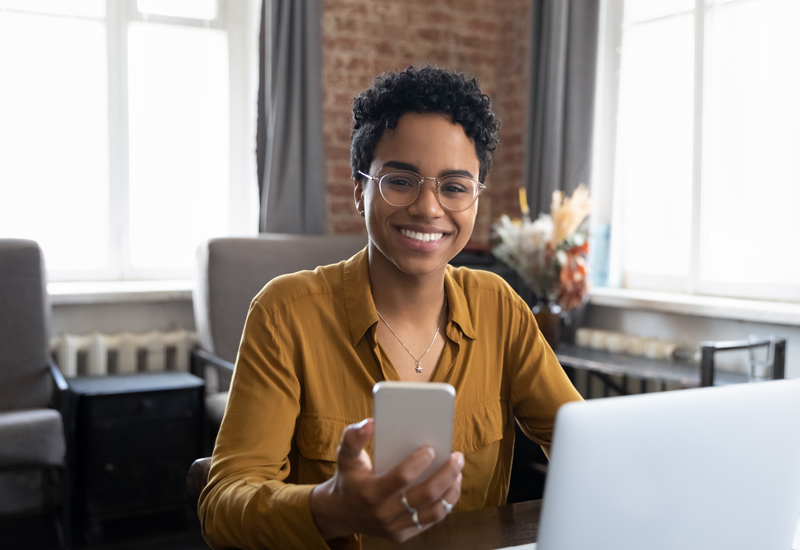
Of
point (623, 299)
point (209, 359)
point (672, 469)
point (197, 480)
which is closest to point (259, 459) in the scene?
point (197, 480)

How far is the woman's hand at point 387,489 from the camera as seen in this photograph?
779mm

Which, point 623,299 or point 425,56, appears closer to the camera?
point 623,299

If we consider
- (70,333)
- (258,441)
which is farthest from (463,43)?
(258,441)

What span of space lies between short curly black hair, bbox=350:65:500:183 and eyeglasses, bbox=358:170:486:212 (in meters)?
0.08

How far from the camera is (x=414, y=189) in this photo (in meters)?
1.27

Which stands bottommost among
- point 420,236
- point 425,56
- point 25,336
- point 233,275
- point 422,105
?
point 25,336

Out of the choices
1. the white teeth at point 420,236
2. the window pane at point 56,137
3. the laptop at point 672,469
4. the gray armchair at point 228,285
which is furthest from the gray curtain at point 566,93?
the laptop at point 672,469

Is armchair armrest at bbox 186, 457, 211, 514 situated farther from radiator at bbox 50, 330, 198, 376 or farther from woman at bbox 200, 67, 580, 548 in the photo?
radiator at bbox 50, 330, 198, 376

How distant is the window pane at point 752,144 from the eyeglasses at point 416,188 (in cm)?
224

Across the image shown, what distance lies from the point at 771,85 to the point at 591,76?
0.88m

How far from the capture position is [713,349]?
98.5 inches

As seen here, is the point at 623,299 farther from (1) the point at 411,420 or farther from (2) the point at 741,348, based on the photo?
(1) the point at 411,420

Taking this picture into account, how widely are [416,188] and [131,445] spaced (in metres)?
2.14

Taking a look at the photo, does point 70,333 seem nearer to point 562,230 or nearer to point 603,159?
point 562,230
